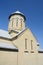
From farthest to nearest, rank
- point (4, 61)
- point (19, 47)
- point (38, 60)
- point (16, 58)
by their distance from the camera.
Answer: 1. point (38, 60)
2. point (19, 47)
3. point (16, 58)
4. point (4, 61)

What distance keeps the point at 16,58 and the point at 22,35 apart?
3857 mm

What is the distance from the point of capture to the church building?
44.3 ft

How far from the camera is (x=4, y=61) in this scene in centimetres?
1291

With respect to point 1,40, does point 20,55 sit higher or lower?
lower

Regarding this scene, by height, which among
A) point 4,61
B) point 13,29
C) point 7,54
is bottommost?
point 4,61

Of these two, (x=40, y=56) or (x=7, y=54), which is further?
(x=40, y=56)

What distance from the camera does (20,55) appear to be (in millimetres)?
14844

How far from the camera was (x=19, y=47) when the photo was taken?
50.1 ft

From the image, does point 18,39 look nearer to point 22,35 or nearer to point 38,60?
point 22,35

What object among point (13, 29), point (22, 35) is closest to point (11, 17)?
point (13, 29)

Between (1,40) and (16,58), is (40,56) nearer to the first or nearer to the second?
(16,58)

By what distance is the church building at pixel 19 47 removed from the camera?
1351 centimetres

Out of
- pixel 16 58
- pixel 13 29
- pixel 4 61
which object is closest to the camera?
pixel 4 61

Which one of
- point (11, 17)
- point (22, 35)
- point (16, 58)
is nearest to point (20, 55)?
point (16, 58)
